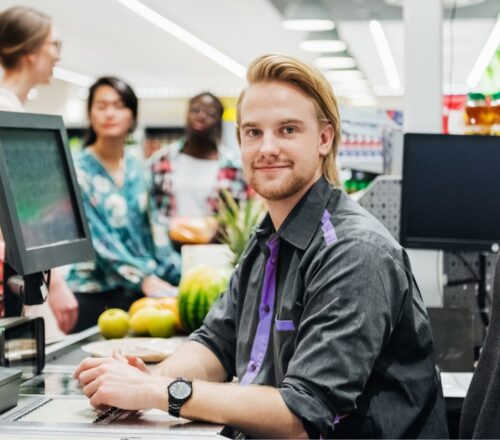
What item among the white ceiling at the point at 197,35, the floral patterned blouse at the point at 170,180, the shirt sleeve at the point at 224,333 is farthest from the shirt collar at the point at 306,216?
the white ceiling at the point at 197,35

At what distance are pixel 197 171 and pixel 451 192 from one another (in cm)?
202

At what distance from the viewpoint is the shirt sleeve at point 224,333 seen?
2.10m

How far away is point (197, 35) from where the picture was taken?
420 inches

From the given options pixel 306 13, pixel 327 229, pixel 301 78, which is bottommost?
pixel 327 229

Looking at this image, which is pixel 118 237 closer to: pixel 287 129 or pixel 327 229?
pixel 287 129

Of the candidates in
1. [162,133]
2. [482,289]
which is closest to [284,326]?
[482,289]

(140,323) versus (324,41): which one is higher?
(324,41)

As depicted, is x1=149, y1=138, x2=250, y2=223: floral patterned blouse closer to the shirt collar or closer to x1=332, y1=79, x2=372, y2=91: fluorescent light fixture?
the shirt collar

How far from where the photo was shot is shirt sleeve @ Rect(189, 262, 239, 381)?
82.7 inches

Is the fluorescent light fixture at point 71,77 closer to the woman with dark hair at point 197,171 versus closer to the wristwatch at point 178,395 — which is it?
the woman with dark hair at point 197,171

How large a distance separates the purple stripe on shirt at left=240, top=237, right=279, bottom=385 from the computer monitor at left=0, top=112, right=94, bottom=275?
1.67 feet

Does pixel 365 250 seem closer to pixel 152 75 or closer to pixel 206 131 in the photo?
pixel 206 131

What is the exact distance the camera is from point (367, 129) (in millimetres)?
3197

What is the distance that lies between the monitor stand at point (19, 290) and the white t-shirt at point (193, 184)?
240cm
